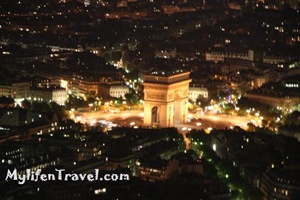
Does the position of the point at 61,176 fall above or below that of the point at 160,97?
below

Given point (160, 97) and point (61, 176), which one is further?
point (160, 97)

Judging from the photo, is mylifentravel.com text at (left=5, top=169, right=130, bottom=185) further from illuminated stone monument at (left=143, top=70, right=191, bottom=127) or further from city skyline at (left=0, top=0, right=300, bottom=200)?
illuminated stone monument at (left=143, top=70, right=191, bottom=127)

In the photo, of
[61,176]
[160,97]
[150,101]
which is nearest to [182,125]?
[160,97]

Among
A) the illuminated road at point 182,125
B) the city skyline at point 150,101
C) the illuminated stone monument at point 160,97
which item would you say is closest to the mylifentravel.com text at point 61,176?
the city skyline at point 150,101

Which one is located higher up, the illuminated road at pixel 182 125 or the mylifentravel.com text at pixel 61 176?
the illuminated road at pixel 182 125

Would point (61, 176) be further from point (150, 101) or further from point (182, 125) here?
point (182, 125)

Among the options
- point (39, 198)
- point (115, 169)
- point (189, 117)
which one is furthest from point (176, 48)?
point (39, 198)

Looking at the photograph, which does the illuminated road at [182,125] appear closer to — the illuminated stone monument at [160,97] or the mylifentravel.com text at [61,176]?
the illuminated stone monument at [160,97]

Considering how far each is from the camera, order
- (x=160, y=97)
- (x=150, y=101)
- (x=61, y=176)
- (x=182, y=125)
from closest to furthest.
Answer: (x=61, y=176), (x=160, y=97), (x=150, y=101), (x=182, y=125)

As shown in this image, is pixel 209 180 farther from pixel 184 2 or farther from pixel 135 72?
pixel 184 2

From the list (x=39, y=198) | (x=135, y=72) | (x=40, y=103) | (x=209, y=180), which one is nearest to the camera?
(x=39, y=198)

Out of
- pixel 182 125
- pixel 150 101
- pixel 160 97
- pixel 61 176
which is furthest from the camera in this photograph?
pixel 182 125
